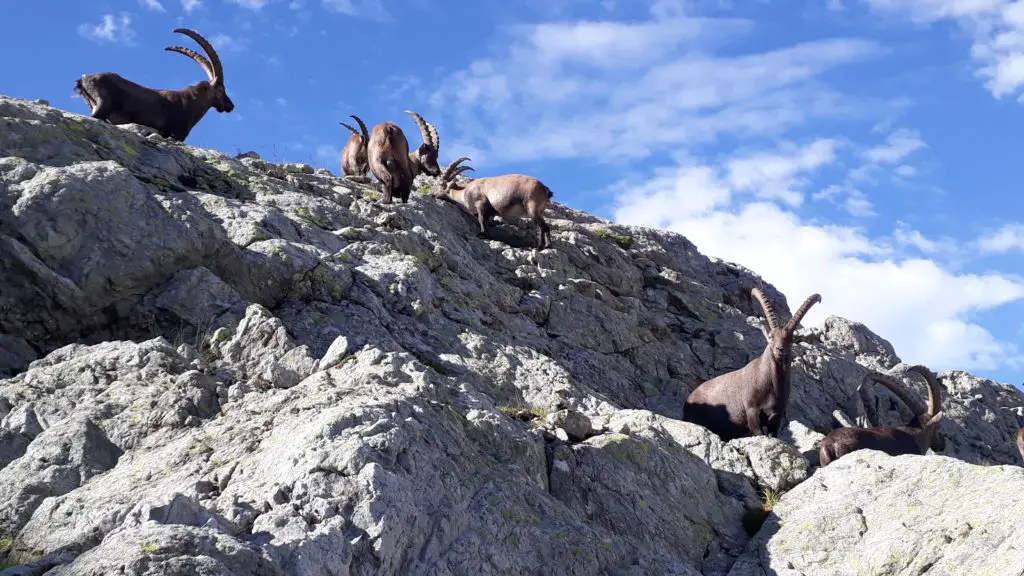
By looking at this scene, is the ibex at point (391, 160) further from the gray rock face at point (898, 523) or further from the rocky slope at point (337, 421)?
the gray rock face at point (898, 523)

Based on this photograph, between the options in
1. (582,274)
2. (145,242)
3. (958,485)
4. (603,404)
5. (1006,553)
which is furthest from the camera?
(582,274)

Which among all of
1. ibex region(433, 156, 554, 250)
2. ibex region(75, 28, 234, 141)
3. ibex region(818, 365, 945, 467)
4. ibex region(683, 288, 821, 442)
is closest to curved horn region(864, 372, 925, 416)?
ibex region(818, 365, 945, 467)

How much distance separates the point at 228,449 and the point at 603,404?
20.1ft

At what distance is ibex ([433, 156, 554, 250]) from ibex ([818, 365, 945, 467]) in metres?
6.92

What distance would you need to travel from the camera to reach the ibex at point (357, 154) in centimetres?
2223

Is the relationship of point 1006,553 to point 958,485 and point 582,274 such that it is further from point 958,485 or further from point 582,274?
point 582,274

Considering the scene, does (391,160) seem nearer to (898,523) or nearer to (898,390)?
(898,390)

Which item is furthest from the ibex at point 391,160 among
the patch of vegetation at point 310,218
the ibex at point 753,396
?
the ibex at point 753,396

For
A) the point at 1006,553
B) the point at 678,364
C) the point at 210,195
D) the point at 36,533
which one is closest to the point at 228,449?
the point at 36,533

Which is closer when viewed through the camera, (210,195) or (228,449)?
(228,449)

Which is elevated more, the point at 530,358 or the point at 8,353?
the point at 530,358

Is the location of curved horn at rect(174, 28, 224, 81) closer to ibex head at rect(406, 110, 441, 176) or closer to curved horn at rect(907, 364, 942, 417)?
ibex head at rect(406, 110, 441, 176)

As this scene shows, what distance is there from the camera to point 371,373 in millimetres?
8867

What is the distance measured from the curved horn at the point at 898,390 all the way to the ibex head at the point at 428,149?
36.3 ft
